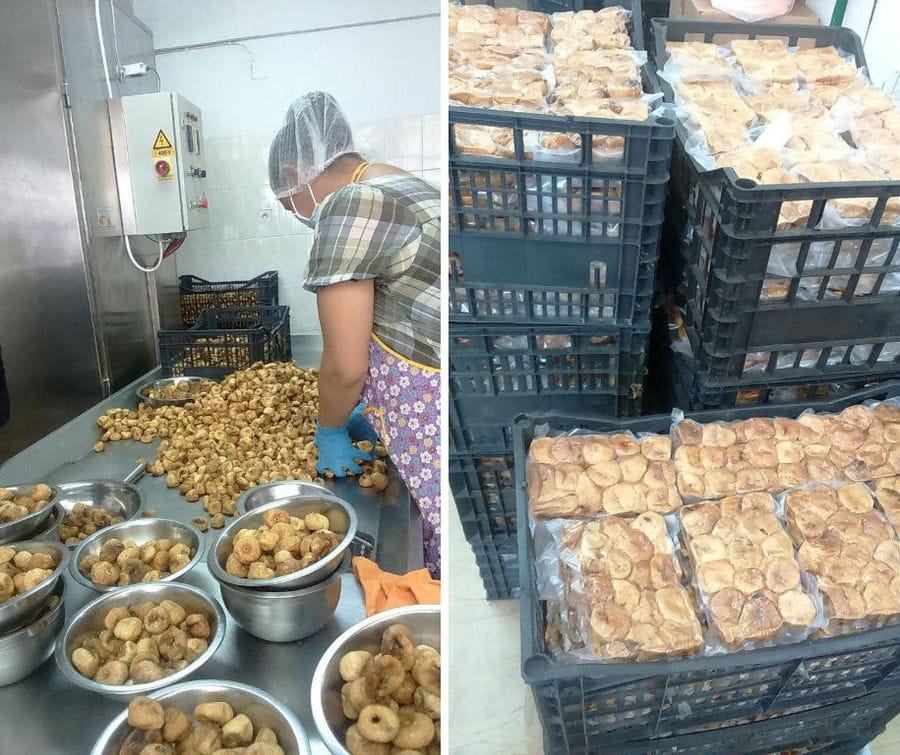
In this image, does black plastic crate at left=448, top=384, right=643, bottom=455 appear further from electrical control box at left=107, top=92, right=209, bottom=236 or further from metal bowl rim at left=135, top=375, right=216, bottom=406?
electrical control box at left=107, top=92, right=209, bottom=236

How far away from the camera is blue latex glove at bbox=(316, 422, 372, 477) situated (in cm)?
134

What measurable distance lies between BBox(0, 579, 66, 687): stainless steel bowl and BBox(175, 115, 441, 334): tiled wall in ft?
3.15

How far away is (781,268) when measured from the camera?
1.05m

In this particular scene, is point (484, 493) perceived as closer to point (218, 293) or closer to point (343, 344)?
point (343, 344)

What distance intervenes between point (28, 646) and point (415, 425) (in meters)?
0.75

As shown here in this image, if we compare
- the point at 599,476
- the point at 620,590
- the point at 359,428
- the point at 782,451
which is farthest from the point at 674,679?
the point at 359,428

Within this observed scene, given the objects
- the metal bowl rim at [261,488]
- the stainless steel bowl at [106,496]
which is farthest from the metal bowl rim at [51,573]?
the metal bowl rim at [261,488]

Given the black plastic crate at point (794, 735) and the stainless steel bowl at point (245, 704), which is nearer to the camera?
the stainless steel bowl at point (245, 704)

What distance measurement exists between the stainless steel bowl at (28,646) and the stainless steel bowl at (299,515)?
0.65 ft

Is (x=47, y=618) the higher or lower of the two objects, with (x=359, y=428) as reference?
higher

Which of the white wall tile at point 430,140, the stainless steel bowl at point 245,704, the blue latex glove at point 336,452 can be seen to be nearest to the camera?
the stainless steel bowl at point 245,704

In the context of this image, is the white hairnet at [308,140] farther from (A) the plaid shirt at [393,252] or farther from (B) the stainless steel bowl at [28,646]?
(B) the stainless steel bowl at [28,646]

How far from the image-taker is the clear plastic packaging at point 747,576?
2.97 ft

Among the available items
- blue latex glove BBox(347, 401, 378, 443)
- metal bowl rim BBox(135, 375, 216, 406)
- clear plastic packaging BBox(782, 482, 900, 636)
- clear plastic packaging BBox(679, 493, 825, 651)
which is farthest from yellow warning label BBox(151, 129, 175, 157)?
clear plastic packaging BBox(782, 482, 900, 636)
